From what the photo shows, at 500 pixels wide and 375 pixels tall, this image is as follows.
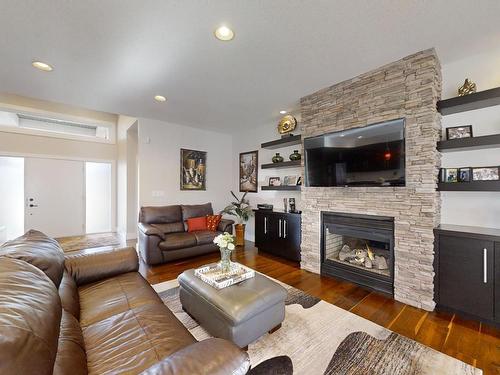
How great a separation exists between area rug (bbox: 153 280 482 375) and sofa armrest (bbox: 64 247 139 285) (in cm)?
73

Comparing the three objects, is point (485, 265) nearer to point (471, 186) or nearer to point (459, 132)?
point (471, 186)

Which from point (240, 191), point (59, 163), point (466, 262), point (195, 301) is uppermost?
point (59, 163)

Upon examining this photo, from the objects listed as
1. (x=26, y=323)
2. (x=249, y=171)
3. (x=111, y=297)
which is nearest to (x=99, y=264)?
(x=111, y=297)

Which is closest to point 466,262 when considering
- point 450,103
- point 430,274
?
point 430,274

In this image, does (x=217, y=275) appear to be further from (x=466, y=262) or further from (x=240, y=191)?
(x=240, y=191)

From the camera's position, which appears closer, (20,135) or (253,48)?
(253,48)

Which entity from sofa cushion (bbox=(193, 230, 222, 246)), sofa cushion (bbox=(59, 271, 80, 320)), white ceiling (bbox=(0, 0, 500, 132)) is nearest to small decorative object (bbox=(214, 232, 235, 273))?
sofa cushion (bbox=(59, 271, 80, 320))

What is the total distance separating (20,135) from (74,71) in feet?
12.4

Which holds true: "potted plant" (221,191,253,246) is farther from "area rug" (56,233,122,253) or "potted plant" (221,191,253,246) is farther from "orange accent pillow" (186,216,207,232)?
"area rug" (56,233,122,253)

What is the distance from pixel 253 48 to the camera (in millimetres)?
2252

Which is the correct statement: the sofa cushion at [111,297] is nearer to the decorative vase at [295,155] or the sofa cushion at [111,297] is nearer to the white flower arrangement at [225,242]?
the white flower arrangement at [225,242]

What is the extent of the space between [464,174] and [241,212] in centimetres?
375

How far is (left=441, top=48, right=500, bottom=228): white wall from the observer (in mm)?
2254

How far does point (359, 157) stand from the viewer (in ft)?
9.06
